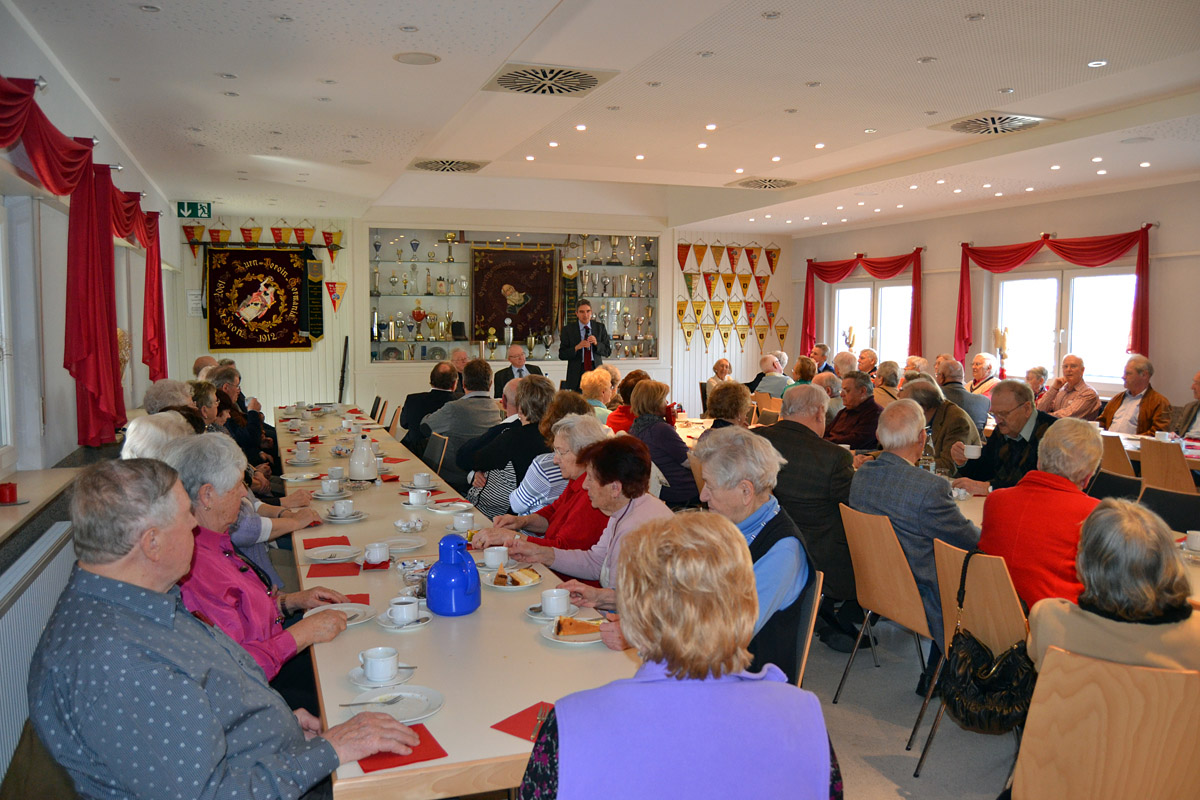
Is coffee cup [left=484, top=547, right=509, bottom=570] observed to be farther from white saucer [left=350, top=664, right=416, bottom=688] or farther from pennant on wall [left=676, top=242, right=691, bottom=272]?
pennant on wall [left=676, top=242, right=691, bottom=272]

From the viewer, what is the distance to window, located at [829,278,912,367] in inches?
500

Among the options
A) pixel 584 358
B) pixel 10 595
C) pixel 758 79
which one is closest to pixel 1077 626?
pixel 10 595

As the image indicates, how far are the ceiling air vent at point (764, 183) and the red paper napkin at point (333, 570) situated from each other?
7781 millimetres

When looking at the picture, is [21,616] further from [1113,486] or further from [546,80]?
[1113,486]

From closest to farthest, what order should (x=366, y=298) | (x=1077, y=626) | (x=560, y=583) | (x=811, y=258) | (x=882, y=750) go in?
(x=1077, y=626), (x=560, y=583), (x=882, y=750), (x=366, y=298), (x=811, y=258)

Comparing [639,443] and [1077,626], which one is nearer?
[1077,626]

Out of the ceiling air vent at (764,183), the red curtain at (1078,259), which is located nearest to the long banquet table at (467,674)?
the ceiling air vent at (764,183)

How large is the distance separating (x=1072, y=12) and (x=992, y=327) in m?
7.11

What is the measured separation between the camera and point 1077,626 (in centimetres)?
240

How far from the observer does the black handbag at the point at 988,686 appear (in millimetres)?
2750

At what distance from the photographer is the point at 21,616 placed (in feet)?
10.6

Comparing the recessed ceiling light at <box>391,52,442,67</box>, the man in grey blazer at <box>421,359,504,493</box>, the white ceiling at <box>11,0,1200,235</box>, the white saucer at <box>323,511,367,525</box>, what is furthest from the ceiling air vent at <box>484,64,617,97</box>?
the white saucer at <box>323,511,367,525</box>

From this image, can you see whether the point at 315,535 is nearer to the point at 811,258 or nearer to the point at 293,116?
the point at 293,116

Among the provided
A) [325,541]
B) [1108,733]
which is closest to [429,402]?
[325,541]
